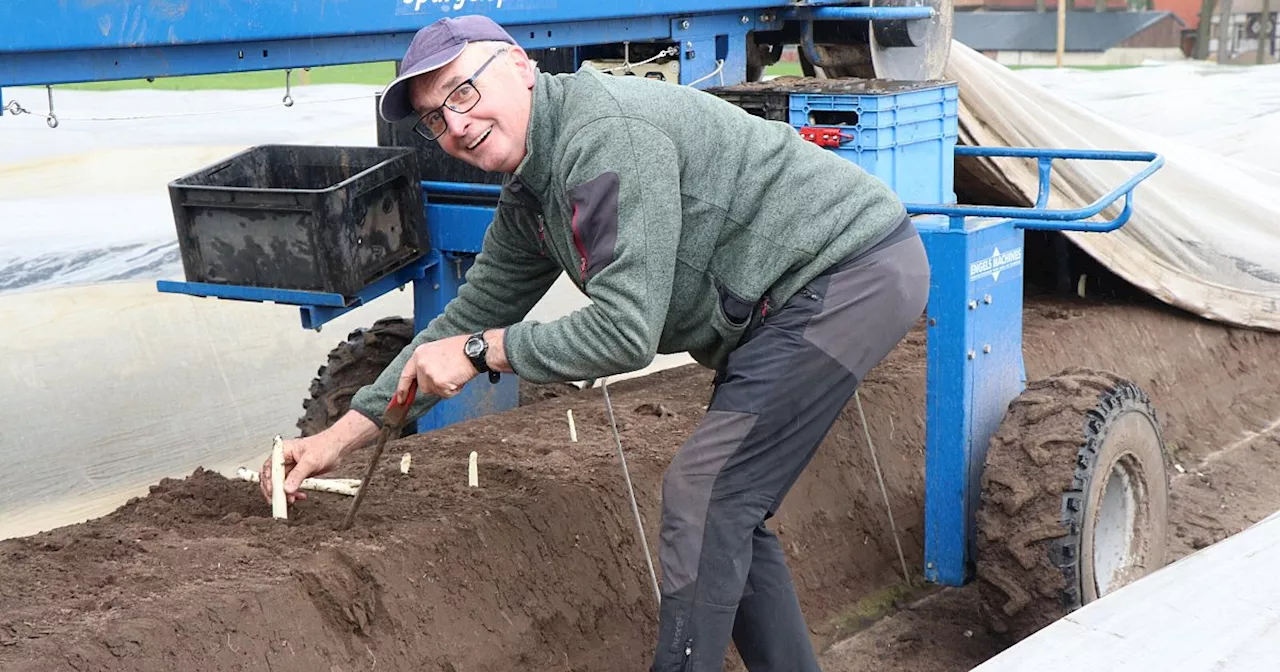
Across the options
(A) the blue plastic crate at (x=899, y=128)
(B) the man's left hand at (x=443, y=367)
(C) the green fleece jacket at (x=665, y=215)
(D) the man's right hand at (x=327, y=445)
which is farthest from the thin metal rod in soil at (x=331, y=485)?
(A) the blue plastic crate at (x=899, y=128)

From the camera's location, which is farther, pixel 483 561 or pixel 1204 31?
pixel 1204 31

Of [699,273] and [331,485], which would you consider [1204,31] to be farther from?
[699,273]

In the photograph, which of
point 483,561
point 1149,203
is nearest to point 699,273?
point 483,561

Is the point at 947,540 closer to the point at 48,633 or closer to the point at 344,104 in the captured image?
the point at 48,633

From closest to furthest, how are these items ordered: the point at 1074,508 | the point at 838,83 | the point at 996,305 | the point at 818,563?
1. the point at 1074,508
2. the point at 996,305
3. the point at 818,563
4. the point at 838,83

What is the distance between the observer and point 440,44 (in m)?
2.81

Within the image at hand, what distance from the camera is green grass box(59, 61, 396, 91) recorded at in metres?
13.9

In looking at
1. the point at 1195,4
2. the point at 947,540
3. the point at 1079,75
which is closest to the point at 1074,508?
the point at 947,540

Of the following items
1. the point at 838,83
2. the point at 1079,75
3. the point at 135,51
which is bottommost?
the point at 1079,75

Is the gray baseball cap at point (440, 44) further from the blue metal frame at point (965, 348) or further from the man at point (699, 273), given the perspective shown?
the blue metal frame at point (965, 348)

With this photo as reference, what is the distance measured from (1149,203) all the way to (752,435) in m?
4.89

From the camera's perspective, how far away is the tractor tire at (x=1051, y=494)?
407 centimetres

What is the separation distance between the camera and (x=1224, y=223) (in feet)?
25.1

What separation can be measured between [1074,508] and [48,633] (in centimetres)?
263
